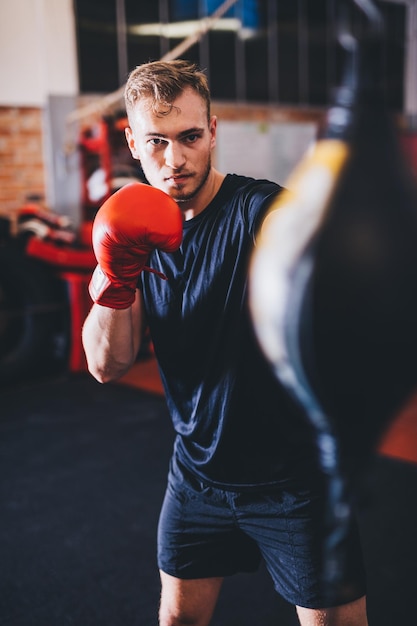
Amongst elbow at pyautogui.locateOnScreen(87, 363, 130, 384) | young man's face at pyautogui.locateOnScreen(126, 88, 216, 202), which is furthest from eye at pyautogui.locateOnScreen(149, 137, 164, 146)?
elbow at pyautogui.locateOnScreen(87, 363, 130, 384)

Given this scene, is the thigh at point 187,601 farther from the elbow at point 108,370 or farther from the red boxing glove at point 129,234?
the red boxing glove at point 129,234

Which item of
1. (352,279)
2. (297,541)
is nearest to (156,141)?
(352,279)

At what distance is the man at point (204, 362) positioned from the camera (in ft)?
3.29

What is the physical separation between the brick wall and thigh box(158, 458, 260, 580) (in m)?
3.79

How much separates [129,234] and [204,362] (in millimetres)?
280

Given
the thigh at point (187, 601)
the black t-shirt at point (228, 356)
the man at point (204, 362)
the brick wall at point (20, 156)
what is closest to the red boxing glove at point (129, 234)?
the man at point (204, 362)

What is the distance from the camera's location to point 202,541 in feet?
3.66

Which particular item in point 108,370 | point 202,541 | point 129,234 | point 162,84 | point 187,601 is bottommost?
point 187,601

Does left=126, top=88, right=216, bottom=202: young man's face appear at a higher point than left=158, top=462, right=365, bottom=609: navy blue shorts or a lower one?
higher

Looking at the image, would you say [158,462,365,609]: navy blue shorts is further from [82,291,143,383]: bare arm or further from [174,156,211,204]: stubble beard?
[174,156,211,204]: stubble beard

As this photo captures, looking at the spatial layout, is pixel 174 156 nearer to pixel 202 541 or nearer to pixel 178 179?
pixel 178 179

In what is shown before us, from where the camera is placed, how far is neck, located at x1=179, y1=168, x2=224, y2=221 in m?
1.09

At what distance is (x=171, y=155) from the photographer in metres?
→ 1.00

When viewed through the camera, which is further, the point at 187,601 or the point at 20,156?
the point at 20,156
